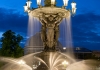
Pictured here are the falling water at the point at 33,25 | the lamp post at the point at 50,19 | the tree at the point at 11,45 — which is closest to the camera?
the lamp post at the point at 50,19

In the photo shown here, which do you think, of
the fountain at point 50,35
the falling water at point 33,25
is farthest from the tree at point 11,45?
the fountain at point 50,35

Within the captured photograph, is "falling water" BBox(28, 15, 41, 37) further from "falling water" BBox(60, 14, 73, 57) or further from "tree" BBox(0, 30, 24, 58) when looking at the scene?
"tree" BBox(0, 30, 24, 58)

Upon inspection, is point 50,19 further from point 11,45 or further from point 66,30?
point 11,45

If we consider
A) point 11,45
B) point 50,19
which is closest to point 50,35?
point 50,19

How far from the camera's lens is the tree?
4164cm

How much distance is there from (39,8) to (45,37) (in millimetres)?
2307

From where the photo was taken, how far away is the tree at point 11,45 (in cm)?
4164

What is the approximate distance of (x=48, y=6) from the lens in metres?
17.7

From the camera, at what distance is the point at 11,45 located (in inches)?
1687

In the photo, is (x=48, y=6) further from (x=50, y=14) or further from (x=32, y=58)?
(x=32, y=58)

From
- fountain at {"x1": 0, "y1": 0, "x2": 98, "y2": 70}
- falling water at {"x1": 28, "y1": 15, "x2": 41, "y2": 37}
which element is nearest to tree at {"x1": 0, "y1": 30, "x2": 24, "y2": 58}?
falling water at {"x1": 28, "y1": 15, "x2": 41, "y2": 37}

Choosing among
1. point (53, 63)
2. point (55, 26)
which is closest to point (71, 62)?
point (53, 63)

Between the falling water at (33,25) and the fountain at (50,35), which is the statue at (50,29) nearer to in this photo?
the fountain at (50,35)

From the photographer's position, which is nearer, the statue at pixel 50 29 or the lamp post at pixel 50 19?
the lamp post at pixel 50 19
